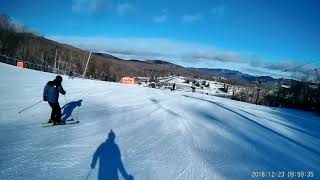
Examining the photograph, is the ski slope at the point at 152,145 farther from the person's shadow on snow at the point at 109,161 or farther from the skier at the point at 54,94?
the skier at the point at 54,94

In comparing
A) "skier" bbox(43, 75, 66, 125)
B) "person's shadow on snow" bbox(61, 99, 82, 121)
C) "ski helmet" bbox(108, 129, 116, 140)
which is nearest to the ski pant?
"skier" bbox(43, 75, 66, 125)

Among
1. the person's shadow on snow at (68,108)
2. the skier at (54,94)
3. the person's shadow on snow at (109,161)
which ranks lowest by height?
the person's shadow on snow at (109,161)

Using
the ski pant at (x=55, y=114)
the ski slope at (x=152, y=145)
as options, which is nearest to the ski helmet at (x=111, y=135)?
the ski slope at (x=152, y=145)

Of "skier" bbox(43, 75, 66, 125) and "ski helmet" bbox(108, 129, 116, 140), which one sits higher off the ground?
"skier" bbox(43, 75, 66, 125)

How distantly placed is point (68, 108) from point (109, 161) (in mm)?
9916

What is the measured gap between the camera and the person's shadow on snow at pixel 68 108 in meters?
16.2

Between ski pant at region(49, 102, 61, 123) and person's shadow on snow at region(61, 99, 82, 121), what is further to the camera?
person's shadow on snow at region(61, 99, 82, 121)

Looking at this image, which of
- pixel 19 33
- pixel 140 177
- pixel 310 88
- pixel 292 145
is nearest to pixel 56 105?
pixel 140 177

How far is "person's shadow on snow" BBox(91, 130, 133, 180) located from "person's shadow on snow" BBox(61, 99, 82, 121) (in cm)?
517

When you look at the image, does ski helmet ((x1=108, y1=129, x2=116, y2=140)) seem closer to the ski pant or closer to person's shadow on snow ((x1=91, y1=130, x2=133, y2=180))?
person's shadow on snow ((x1=91, y1=130, x2=133, y2=180))

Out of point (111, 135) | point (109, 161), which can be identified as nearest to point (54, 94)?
point (111, 135)

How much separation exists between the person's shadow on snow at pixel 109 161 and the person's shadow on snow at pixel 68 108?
5175 mm

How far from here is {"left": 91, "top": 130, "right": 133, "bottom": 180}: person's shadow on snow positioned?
834 centimetres

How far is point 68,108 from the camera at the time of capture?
1859cm
